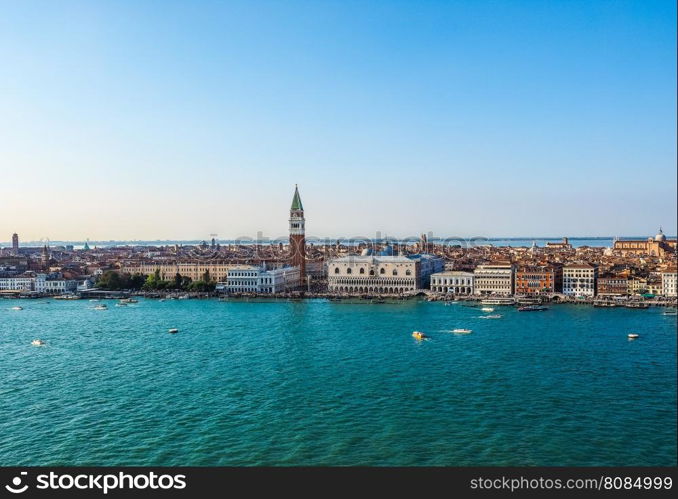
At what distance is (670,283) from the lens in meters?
12.0

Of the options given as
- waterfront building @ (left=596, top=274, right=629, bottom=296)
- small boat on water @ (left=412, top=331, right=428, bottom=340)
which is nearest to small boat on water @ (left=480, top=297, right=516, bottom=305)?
waterfront building @ (left=596, top=274, right=629, bottom=296)

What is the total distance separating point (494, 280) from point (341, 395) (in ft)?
29.2

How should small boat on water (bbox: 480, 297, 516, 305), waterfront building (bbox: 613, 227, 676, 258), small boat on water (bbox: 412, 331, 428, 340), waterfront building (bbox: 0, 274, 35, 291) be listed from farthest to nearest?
waterfront building (bbox: 613, 227, 676, 258) → waterfront building (bbox: 0, 274, 35, 291) → small boat on water (bbox: 480, 297, 516, 305) → small boat on water (bbox: 412, 331, 428, 340)

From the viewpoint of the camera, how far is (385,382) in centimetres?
512

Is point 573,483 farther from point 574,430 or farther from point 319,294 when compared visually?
point 319,294

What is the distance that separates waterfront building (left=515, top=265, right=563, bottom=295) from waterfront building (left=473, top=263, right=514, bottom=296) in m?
0.17

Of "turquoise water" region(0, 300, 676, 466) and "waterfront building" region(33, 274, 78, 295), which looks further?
"waterfront building" region(33, 274, 78, 295)

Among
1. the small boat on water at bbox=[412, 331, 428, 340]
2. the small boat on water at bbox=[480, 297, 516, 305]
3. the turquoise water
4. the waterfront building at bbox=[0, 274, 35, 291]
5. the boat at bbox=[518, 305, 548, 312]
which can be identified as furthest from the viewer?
the waterfront building at bbox=[0, 274, 35, 291]

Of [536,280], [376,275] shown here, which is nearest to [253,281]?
[376,275]

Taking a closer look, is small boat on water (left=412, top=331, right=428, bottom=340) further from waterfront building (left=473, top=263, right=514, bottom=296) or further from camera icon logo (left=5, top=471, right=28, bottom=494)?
camera icon logo (left=5, top=471, right=28, bottom=494)

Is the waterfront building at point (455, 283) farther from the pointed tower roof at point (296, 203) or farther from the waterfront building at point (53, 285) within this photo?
the waterfront building at point (53, 285)

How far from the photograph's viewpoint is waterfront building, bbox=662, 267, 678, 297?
39.2ft

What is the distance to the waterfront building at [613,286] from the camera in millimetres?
12102

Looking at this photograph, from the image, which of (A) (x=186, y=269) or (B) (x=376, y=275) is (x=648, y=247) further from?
(A) (x=186, y=269)
